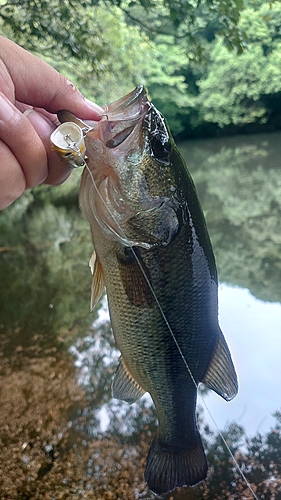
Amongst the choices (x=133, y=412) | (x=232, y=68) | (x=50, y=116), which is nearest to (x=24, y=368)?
(x=133, y=412)

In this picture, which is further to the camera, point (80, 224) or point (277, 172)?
point (277, 172)

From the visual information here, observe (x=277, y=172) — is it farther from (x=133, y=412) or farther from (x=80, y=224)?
(x=133, y=412)

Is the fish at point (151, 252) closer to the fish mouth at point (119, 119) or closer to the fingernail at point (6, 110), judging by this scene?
the fish mouth at point (119, 119)

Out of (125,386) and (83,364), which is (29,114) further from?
(83,364)

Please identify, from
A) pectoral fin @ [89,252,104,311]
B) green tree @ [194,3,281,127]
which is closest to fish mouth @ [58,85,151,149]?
pectoral fin @ [89,252,104,311]

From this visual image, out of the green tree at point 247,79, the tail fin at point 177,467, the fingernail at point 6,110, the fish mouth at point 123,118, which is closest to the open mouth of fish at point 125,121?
the fish mouth at point 123,118

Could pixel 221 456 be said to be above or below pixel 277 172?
above

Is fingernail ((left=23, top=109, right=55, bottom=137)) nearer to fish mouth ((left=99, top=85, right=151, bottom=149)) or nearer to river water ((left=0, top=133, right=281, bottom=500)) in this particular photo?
fish mouth ((left=99, top=85, right=151, bottom=149))
